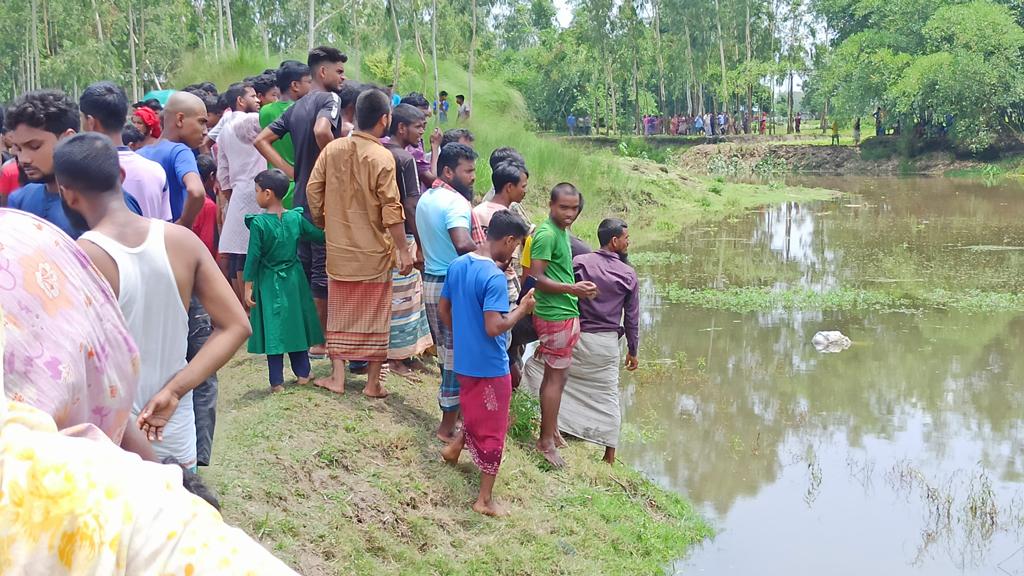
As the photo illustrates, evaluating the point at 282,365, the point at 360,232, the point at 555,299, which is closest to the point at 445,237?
the point at 360,232

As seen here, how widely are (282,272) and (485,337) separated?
1.26 metres

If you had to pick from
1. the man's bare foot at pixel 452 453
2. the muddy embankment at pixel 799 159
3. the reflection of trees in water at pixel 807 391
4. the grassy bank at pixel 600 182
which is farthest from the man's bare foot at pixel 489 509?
the muddy embankment at pixel 799 159

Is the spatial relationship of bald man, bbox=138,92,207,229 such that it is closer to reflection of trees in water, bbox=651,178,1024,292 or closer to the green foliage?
reflection of trees in water, bbox=651,178,1024,292

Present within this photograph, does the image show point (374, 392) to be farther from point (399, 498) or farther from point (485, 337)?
point (485, 337)

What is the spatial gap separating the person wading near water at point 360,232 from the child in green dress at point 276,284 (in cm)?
15

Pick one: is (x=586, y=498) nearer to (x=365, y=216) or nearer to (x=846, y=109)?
(x=365, y=216)

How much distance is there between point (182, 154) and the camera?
15.8ft

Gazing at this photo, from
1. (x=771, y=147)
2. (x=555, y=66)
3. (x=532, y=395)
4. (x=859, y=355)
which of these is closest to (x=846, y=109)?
(x=771, y=147)

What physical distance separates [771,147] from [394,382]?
35.9 metres

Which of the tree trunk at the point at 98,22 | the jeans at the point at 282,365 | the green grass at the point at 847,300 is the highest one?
the tree trunk at the point at 98,22

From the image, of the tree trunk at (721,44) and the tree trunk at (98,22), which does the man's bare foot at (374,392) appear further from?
the tree trunk at (721,44)

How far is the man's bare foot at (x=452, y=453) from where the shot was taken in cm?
530

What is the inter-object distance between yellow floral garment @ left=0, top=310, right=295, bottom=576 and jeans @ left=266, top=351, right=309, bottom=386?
4.18m

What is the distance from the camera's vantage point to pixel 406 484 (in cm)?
503
